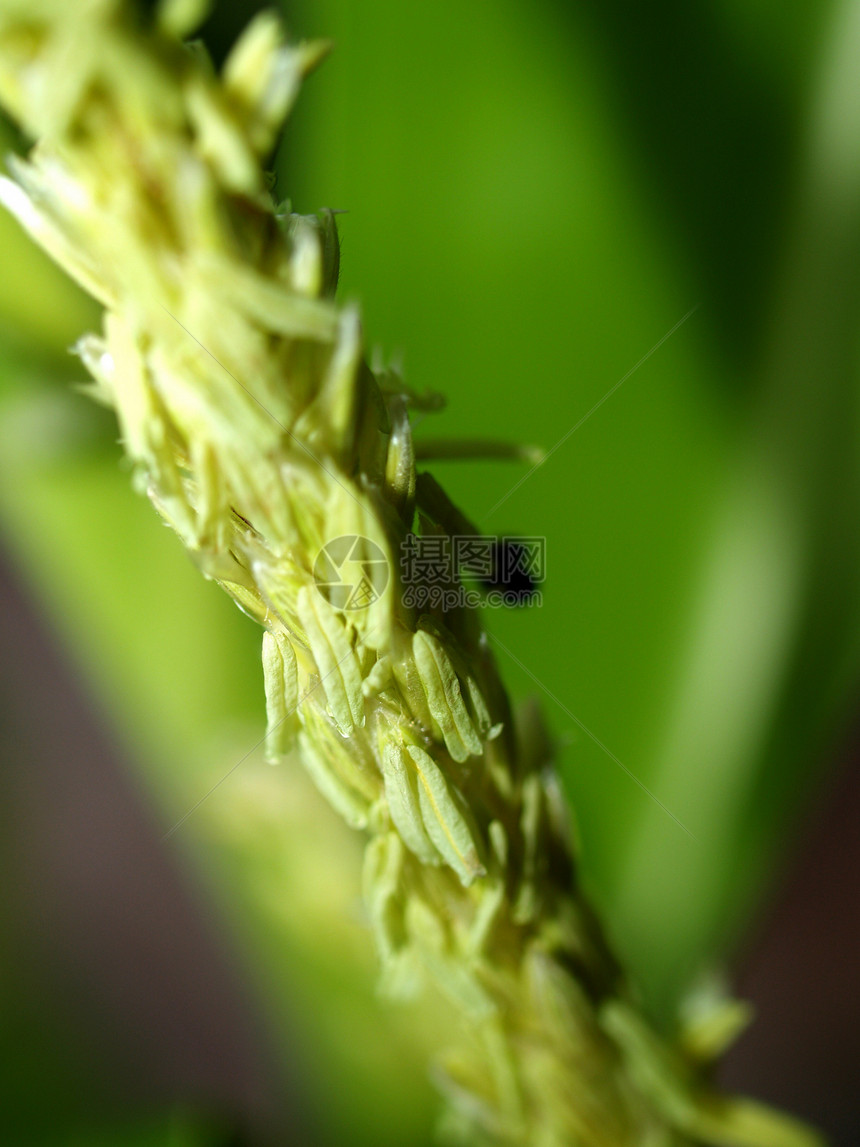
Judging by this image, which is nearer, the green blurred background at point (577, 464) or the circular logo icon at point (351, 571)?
the circular logo icon at point (351, 571)

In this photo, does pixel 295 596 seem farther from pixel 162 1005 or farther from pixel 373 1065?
pixel 162 1005

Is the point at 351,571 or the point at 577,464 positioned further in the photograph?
the point at 577,464

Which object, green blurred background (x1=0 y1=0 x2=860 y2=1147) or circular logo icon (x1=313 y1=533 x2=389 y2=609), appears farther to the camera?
green blurred background (x1=0 y1=0 x2=860 y2=1147)

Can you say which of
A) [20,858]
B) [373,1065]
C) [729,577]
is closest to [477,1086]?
[373,1065]
